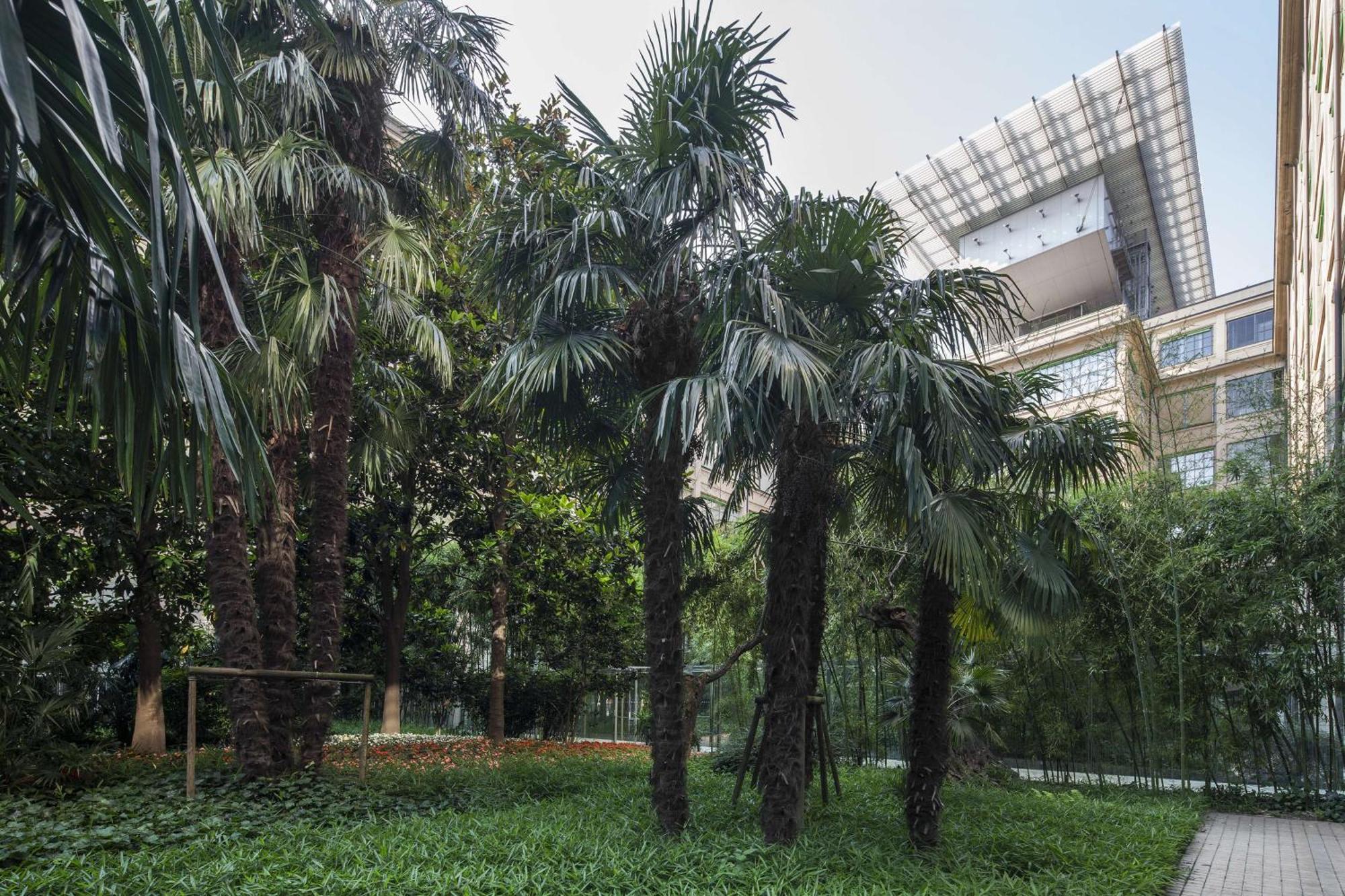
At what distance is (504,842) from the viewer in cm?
538

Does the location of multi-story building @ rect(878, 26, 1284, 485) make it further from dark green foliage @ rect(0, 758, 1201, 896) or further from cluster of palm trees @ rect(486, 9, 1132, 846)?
dark green foliage @ rect(0, 758, 1201, 896)

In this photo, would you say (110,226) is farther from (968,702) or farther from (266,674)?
(968,702)

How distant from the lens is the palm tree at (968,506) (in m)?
5.55

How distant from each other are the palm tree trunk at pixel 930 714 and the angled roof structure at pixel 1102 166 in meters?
13.3

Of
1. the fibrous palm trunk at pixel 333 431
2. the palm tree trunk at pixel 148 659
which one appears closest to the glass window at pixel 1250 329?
the fibrous palm trunk at pixel 333 431

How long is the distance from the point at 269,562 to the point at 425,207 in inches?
158

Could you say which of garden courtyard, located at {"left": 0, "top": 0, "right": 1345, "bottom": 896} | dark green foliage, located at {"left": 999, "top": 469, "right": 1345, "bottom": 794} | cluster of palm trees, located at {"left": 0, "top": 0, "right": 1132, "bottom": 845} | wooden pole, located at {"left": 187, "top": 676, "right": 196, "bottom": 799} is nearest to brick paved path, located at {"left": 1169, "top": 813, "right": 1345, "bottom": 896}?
garden courtyard, located at {"left": 0, "top": 0, "right": 1345, "bottom": 896}

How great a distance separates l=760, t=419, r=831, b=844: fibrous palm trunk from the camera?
5699 mm

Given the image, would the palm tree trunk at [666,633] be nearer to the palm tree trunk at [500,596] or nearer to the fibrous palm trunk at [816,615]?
the fibrous palm trunk at [816,615]

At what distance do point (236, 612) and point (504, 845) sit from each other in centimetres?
296

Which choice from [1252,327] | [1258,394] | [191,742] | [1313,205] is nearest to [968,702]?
[1258,394]

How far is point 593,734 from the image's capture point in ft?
53.3

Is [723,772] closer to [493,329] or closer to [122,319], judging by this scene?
[493,329]

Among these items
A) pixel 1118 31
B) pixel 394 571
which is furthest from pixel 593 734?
pixel 1118 31
